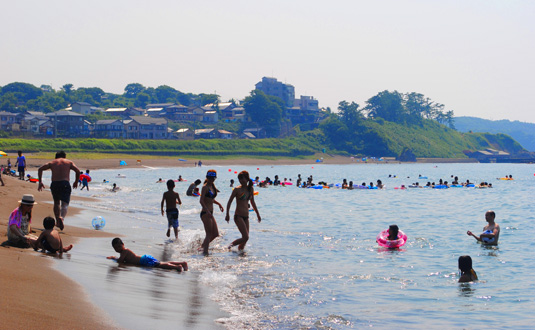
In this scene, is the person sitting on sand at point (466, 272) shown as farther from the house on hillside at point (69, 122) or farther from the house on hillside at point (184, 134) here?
the house on hillside at point (184, 134)

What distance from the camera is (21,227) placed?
34.1ft

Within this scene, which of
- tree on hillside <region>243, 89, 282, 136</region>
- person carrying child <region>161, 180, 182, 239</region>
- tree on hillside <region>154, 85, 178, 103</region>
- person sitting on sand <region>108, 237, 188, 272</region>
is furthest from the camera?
tree on hillside <region>154, 85, 178, 103</region>

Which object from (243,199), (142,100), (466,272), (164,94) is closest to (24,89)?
(142,100)

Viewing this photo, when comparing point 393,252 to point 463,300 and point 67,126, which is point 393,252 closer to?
point 463,300

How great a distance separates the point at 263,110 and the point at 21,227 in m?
139

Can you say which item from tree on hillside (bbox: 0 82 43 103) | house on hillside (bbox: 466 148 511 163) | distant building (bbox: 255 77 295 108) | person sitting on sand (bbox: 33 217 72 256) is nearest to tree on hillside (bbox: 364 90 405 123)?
house on hillside (bbox: 466 148 511 163)

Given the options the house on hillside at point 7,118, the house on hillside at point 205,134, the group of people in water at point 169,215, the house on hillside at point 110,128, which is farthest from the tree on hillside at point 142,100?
the group of people in water at point 169,215

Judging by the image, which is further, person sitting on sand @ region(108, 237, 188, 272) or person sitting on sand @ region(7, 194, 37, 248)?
person sitting on sand @ region(108, 237, 188, 272)

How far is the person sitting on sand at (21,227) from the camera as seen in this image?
10164mm

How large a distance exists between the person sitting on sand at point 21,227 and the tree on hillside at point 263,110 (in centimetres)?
13785

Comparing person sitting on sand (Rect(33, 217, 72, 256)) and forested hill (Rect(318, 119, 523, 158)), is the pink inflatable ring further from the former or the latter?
forested hill (Rect(318, 119, 523, 158))

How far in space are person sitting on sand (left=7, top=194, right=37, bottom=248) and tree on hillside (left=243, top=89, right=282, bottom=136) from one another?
137847 millimetres

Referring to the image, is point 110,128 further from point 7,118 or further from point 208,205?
point 208,205

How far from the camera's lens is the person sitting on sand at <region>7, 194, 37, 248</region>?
10164 millimetres
